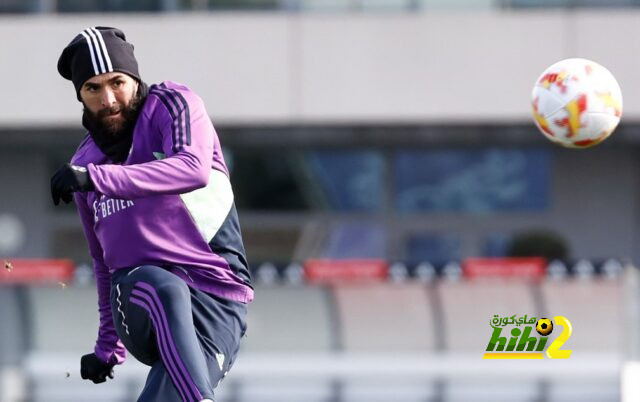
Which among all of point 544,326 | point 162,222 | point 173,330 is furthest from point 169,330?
point 544,326

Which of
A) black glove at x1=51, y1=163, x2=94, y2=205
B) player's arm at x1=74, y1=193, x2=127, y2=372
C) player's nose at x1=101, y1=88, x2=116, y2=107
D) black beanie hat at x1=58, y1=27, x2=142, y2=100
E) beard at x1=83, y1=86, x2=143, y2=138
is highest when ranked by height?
black beanie hat at x1=58, y1=27, x2=142, y2=100

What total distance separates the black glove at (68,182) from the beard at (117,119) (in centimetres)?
32

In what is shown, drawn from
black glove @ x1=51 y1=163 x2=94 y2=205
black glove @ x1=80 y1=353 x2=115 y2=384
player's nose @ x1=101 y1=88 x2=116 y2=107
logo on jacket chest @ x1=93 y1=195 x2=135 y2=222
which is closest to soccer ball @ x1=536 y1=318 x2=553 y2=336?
black glove @ x1=80 y1=353 x2=115 y2=384

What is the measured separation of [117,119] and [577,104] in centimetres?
345

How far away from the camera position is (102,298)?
4.65 meters

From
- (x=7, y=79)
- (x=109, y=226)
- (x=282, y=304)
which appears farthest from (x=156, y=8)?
(x=109, y=226)

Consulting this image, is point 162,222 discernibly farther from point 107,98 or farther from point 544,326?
point 544,326

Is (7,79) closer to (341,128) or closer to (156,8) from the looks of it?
(156,8)

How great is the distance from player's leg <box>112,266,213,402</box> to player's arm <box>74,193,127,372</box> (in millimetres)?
442

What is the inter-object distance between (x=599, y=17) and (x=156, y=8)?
8.36 meters

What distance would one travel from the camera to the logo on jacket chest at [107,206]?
168 inches

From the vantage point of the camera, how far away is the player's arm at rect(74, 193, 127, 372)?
4570 millimetres

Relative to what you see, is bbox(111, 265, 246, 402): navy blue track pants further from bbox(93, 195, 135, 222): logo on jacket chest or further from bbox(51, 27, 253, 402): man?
bbox(93, 195, 135, 222): logo on jacket chest

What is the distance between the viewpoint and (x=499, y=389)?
36.6ft
